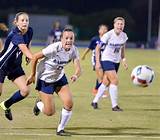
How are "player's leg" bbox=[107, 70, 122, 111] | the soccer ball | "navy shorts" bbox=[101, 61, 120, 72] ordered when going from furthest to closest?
"navy shorts" bbox=[101, 61, 120, 72], "player's leg" bbox=[107, 70, 122, 111], the soccer ball

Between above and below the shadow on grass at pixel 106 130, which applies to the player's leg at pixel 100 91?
below

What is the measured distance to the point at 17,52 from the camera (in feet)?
34.4

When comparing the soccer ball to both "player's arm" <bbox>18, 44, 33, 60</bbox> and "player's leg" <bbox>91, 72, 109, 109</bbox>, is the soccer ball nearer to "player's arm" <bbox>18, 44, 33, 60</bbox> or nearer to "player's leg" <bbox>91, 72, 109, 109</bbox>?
"player's leg" <bbox>91, 72, 109, 109</bbox>

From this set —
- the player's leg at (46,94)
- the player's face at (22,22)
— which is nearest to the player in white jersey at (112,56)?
the player's face at (22,22)

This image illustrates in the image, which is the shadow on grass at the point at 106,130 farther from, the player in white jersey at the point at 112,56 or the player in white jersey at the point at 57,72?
the player in white jersey at the point at 112,56

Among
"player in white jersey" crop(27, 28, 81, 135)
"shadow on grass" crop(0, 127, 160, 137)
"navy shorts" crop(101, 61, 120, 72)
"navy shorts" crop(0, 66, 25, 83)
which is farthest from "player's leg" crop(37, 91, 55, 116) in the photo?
"navy shorts" crop(101, 61, 120, 72)

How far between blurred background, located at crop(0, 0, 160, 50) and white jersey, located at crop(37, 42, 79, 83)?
137ft

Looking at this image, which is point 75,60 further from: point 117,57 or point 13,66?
point 117,57

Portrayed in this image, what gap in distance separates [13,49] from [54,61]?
0.91 meters

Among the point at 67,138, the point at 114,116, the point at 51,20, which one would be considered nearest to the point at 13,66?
the point at 67,138

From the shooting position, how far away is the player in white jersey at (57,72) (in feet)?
→ 32.0

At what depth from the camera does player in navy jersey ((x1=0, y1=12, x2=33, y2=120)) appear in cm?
1032

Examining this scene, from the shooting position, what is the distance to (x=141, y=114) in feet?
41.9

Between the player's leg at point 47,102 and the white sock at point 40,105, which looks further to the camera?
the white sock at point 40,105
